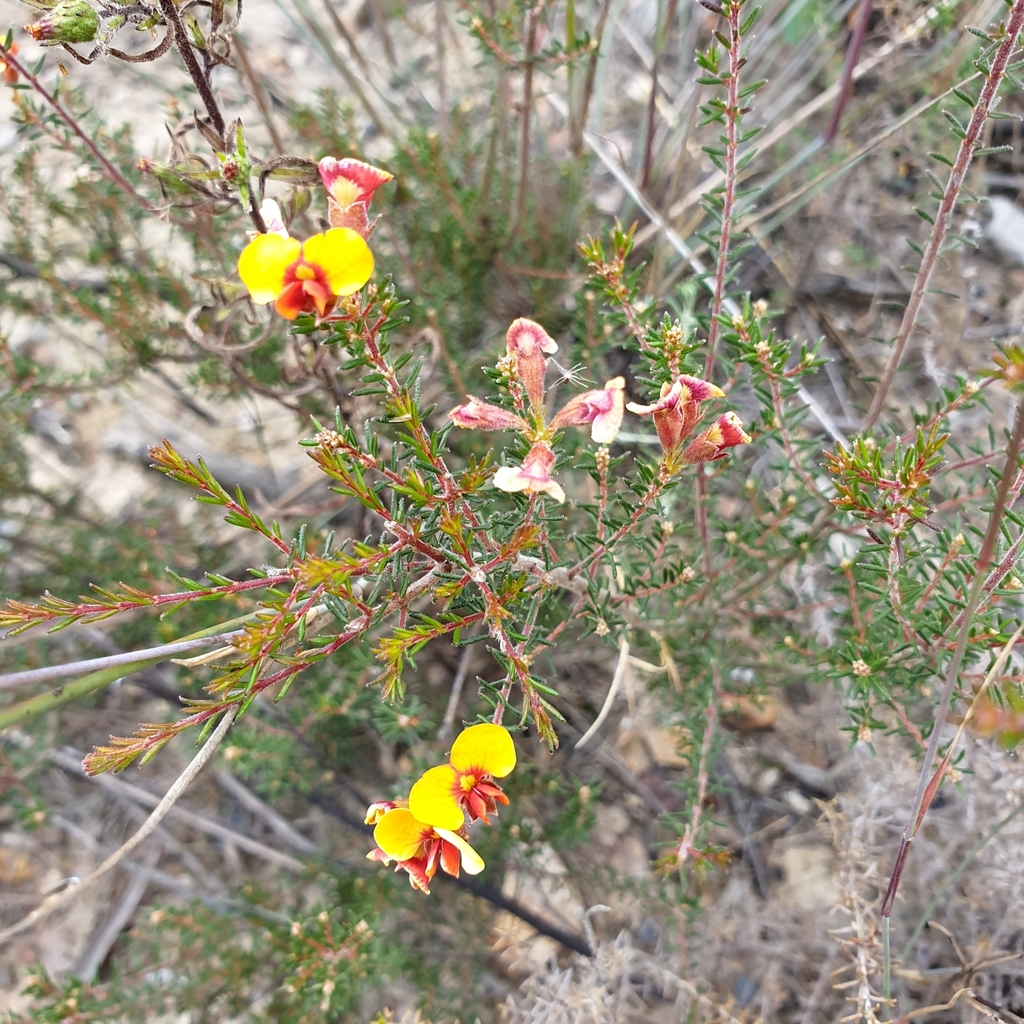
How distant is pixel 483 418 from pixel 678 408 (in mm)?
345

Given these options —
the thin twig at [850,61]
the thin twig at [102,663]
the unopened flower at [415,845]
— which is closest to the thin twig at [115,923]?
the thin twig at [102,663]

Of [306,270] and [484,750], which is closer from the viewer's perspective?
[306,270]

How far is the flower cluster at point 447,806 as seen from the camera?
1.29m

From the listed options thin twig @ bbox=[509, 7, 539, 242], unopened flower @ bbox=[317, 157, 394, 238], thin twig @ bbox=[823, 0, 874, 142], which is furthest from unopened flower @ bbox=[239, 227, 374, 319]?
thin twig @ bbox=[823, 0, 874, 142]

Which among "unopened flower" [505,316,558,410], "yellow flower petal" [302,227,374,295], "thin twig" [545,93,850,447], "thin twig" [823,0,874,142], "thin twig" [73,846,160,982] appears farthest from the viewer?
"thin twig" [73,846,160,982]

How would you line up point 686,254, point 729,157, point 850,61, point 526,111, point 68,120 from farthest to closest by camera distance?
point 850,61 < point 526,111 < point 686,254 < point 68,120 < point 729,157

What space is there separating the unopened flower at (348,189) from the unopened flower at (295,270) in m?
0.24

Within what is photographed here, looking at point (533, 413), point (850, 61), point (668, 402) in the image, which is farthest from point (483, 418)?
point (850, 61)

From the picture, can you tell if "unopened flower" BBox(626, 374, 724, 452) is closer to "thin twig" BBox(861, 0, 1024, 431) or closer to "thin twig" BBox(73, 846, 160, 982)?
"thin twig" BBox(861, 0, 1024, 431)

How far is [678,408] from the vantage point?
1384 mm

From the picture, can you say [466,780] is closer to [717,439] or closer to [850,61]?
[717,439]

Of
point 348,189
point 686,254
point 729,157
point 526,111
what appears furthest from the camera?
point 526,111

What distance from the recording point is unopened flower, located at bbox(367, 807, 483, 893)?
1.31 metres

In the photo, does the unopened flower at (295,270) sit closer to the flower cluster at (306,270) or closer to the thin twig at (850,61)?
the flower cluster at (306,270)
